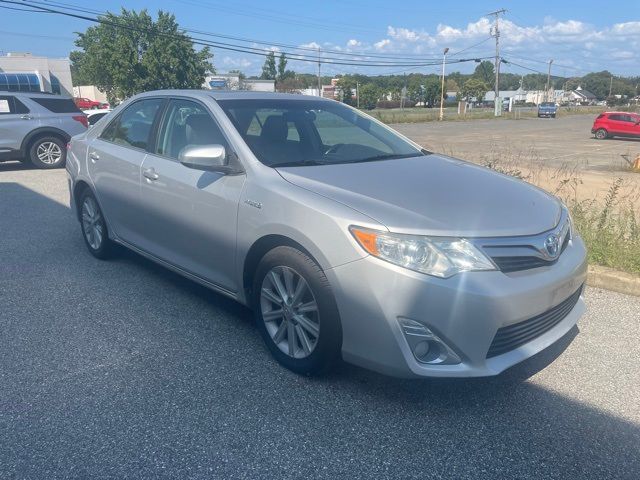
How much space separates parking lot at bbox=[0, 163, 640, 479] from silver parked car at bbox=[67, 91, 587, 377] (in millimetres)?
336

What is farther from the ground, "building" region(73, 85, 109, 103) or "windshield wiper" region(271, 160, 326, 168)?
"windshield wiper" region(271, 160, 326, 168)

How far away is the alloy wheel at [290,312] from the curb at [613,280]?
118 inches

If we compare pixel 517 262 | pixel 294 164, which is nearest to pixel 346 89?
pixel 294 164

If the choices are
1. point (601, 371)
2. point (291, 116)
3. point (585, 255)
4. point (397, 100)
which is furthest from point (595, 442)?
point (397, 100)

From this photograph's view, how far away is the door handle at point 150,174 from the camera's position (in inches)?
169

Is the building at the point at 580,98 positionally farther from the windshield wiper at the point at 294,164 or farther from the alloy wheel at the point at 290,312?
the alloy wheel at the point at 290,312

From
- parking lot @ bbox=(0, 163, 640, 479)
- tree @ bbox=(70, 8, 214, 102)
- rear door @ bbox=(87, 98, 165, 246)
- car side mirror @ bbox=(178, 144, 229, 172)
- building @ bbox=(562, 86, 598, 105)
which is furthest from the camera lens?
building @ bbox=(562, 86, 598, 105)

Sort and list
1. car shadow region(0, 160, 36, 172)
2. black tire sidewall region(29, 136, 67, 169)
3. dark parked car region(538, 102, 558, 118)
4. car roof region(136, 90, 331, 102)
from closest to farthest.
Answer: car roof region(136, 90, 331, 102)
black tire sidewall region(29, 136, 67, 169)
car shadow region(0, 160, 36, 172)
dark parked car region(538, 102, 558, 118)

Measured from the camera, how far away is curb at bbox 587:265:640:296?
472cm

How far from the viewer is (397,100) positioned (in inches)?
4341

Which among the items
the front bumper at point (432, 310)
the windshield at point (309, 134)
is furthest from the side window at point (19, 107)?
the front bumper at point (432, 310)

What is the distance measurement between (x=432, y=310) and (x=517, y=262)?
58 cm

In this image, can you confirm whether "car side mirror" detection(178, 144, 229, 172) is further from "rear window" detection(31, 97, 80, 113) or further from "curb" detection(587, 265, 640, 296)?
"rear window" detection(31, 97, 80, 113)

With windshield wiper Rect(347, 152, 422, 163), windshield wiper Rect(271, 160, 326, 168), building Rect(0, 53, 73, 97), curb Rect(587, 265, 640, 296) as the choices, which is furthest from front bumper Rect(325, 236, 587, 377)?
building Rect(0, 53, 73, 97)
